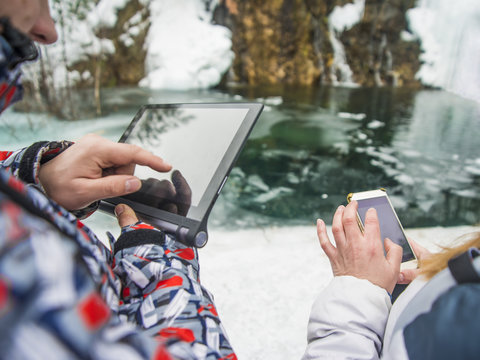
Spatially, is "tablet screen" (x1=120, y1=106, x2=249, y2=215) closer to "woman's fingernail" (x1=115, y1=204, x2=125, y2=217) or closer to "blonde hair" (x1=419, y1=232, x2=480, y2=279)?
"woman's fingernail" (x1=115, y1=204, x2=125, y2=217)

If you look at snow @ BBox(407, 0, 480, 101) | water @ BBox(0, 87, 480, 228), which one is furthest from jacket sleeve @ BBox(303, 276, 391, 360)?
snow @ BBox(407, 0, 480, 101)

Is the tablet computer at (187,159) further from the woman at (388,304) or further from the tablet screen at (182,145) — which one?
the woman at (388,304)

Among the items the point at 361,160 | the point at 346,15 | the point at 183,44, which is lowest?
the point at 361,160

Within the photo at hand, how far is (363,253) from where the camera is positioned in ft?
1.77

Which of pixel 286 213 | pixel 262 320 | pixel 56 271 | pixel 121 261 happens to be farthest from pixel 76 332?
pixel 286 213

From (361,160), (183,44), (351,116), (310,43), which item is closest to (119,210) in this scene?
(361,160)

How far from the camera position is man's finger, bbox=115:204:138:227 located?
2.24ft

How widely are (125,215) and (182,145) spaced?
8.9 inches

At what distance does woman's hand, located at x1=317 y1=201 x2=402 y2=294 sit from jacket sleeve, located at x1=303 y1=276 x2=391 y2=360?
25mm

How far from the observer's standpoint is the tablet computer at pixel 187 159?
67 cm

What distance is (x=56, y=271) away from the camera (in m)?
0.22

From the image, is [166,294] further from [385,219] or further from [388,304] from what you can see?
[385,219]

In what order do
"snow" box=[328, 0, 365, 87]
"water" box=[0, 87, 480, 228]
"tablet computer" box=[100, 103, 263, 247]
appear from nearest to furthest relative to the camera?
"tablet computer" box=[100, 103, 263, 247] < "water" box=[0, 87, 480, 228] < "snow" box=[328, 0, 365, 87]

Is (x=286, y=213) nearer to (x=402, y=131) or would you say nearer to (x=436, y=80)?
(x=402, y=131)
